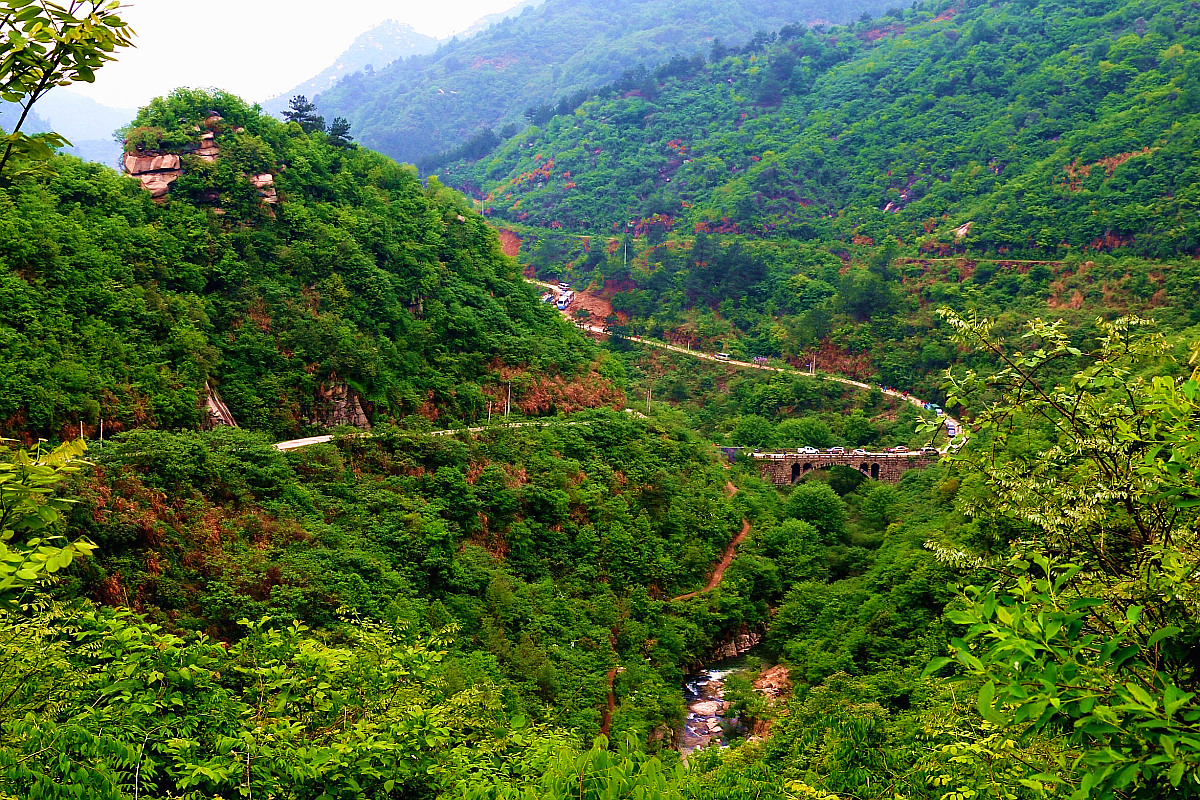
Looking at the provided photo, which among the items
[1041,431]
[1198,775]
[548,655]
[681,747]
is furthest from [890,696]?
[1198,775]

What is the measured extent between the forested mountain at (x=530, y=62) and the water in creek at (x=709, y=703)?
7282cm

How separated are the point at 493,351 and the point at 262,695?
2104 cm

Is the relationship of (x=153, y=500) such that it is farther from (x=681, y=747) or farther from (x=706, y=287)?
(x=706, y=287)

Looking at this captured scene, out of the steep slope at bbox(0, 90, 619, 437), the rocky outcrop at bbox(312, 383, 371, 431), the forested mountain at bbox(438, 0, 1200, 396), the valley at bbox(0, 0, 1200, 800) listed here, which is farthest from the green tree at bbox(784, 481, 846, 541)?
the rocky outcrop at bbox(312, 383, 371, 431)

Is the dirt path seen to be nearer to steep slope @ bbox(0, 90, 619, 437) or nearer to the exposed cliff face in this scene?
steep slope @ bbox(0, 90, 619, 437)

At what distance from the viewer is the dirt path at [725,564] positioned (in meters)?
A: 25.1

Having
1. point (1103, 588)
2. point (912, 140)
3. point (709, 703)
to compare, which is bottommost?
point (709, 703)

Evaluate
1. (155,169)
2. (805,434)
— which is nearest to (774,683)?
(805,434)

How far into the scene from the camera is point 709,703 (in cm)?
2112

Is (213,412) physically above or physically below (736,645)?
above

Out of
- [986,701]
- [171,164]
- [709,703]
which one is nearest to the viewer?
[986,701]

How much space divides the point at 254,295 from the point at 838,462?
24.8m

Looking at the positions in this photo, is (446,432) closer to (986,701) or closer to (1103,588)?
(1103,588)

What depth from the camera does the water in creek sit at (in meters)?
19.0
